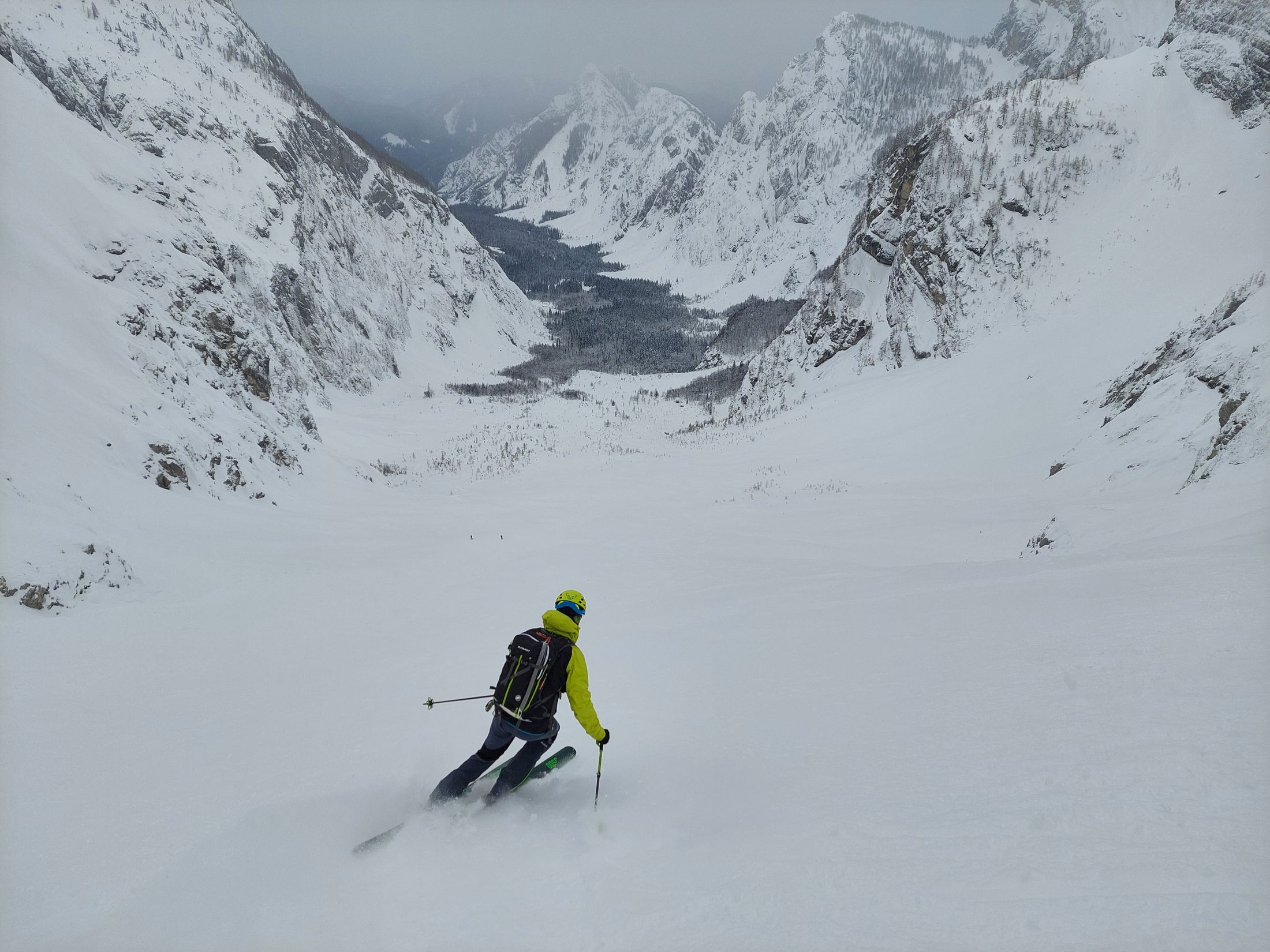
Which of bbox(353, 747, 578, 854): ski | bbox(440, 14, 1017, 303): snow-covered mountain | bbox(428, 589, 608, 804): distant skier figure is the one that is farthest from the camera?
bbox(440, 14, 1017, 303): snow-covered mountain

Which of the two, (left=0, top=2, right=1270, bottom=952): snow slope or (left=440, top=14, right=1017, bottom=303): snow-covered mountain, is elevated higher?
(left=440, top=14, right=1017, bottom=303): snow-covered mountain

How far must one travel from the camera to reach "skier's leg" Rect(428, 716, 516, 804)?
4.61 m

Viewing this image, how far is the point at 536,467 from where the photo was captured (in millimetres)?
23781

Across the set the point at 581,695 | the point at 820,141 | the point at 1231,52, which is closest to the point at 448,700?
the point at 581,695

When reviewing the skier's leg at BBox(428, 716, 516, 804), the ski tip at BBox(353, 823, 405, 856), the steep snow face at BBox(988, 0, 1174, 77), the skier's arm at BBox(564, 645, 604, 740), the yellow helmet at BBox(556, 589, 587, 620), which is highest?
the steep snow face at BBox(988, 0, 1174, 77)

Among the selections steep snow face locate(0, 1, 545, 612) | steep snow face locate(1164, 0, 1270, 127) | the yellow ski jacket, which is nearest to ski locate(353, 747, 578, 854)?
the yellow ski jacket

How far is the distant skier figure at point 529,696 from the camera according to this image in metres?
4.57

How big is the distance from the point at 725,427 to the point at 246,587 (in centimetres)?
2945

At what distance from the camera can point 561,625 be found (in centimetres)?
462

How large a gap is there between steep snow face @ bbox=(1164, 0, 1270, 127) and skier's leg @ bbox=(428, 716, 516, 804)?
3964cm

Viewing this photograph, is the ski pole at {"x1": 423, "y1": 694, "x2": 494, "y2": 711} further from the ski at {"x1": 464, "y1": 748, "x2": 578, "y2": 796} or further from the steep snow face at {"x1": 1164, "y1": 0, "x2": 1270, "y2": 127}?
the steep snow face at {"x1": 1164, "y1": 0, "x2": 1270, "y2": 127}

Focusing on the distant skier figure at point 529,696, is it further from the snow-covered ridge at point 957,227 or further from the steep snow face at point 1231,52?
the steep snow face at point 1231,52

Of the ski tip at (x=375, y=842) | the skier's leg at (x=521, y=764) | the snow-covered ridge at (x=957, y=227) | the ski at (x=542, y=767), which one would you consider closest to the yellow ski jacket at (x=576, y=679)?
the skier's leg at (x=521, y=764)

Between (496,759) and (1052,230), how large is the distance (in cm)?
3508
